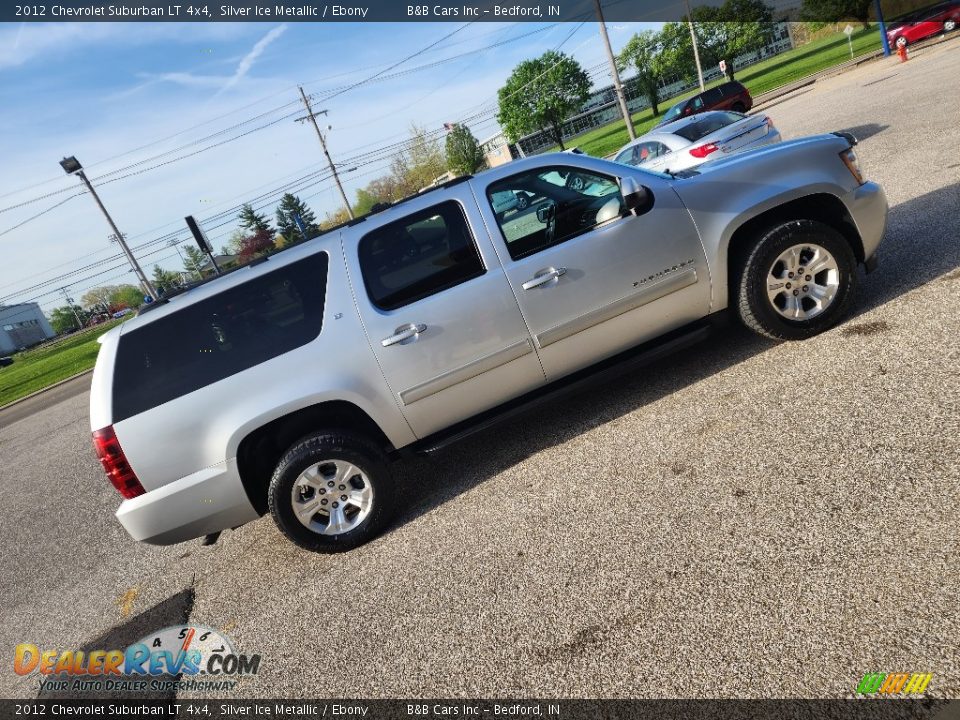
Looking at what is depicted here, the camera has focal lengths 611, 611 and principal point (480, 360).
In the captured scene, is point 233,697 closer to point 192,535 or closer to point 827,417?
point 192,535

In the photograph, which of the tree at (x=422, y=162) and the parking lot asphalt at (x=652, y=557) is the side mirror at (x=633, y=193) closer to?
the parking lot asphalt at (x=652, y=557)

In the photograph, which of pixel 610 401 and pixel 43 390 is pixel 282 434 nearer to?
pixel 610 401

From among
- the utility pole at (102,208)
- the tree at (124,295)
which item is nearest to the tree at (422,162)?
the utility pole at (102,208)

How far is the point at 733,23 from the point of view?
233 ft

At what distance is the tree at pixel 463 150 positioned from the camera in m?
75.1

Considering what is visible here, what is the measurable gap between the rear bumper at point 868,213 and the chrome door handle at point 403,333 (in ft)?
10.6

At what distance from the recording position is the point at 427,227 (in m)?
4.12

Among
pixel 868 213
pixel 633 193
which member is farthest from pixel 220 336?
pixel 868 213

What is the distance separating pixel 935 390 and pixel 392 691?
10.9 ft

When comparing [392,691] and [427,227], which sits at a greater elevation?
[427,227]

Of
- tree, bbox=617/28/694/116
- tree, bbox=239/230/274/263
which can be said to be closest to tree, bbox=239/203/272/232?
tree, bbox=239/230/274/263

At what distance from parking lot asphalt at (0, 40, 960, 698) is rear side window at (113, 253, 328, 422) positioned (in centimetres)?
140

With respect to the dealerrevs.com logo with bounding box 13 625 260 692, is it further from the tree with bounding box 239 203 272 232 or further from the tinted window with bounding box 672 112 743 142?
the tree with bounding box 239 203 272 232

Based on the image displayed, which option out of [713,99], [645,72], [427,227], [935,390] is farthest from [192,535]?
[645,72]
